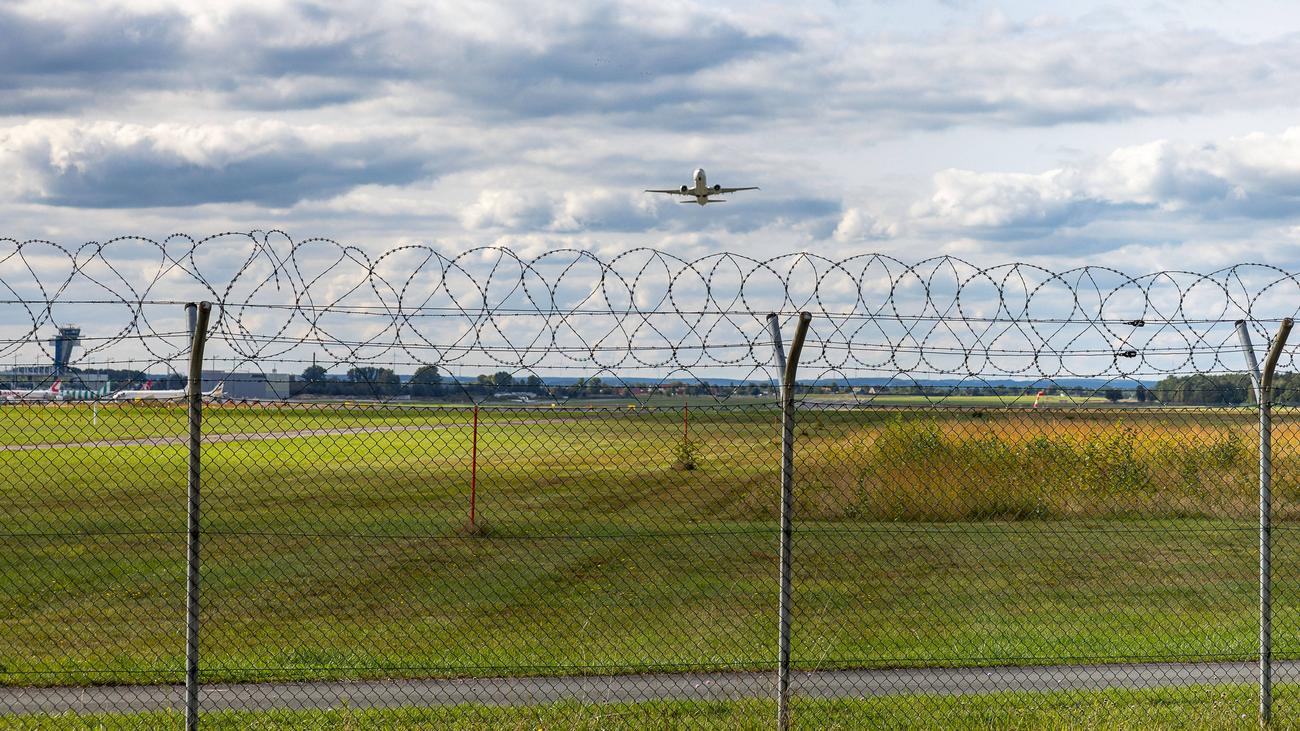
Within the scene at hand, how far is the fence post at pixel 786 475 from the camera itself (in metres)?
7.87

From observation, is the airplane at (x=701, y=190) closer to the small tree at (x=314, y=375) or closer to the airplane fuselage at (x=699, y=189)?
the airplane fuselage at (x=699, y=189)

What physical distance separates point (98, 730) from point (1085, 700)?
7.52 metres

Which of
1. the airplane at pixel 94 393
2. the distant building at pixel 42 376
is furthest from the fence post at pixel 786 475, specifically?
the distant building at pixel 42 376

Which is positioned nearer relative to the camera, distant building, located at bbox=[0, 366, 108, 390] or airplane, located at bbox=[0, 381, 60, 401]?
distant building, located at bbox=[0, 366, 108, 390]

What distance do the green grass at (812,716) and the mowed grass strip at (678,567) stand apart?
0.95m

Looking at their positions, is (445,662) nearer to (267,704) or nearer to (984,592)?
(267,704)

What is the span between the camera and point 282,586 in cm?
1725

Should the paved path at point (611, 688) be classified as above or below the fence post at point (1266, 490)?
below

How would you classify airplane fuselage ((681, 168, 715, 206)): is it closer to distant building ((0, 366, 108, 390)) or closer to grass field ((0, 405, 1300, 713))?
grass field ((0, 405, 1300, 713))

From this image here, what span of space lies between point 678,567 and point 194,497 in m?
12.0

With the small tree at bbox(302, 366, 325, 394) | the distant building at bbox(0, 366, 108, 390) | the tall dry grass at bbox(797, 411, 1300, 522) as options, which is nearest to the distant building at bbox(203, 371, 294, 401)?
the small tree at bbox(302, 366, 325, 394)

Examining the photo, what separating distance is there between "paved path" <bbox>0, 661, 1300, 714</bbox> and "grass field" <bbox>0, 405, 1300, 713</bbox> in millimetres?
319

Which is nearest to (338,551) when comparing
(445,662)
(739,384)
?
(445,662)

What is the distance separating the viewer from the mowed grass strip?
12.5m
